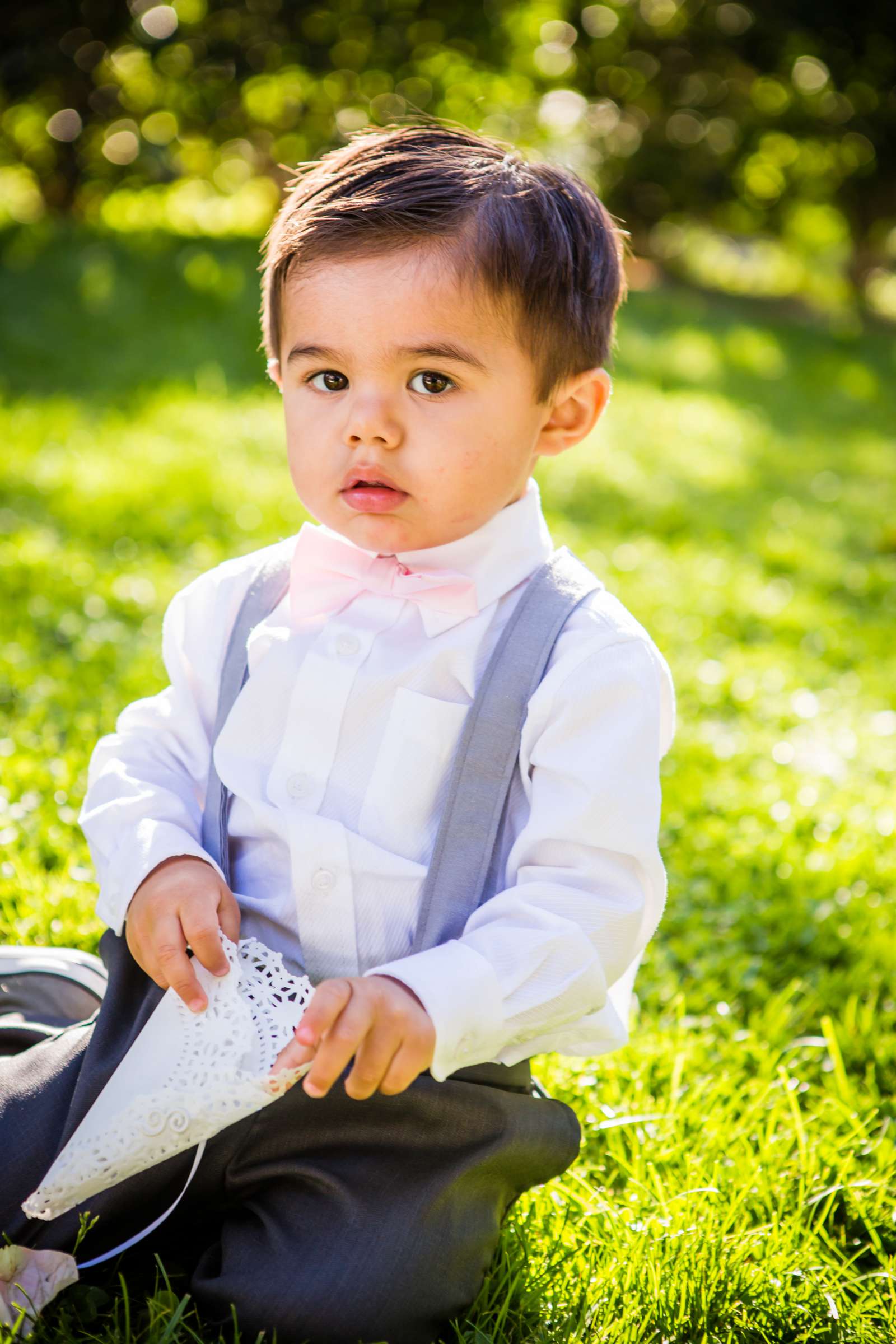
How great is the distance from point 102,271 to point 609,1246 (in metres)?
→ 6.80

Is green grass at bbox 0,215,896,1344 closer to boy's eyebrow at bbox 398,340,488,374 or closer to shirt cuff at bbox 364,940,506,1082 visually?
shirt cuff at bbox 364,940,506,1082

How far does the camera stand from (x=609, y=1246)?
157cm

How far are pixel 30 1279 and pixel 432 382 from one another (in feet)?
3.70

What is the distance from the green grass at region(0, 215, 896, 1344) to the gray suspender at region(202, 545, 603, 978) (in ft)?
1.51

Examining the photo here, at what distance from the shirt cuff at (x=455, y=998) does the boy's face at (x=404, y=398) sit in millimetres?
520

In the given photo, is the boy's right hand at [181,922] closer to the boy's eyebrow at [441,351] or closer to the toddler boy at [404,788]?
the toddler boy at [404,788]

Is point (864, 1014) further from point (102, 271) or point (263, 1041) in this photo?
point (102, 271)

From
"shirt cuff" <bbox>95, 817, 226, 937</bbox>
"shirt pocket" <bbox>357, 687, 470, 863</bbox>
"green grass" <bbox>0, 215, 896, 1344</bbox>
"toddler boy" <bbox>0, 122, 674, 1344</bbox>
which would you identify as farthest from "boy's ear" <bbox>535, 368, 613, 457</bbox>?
"green grass" <bbox>0, 215, 896, 1344</bbox>

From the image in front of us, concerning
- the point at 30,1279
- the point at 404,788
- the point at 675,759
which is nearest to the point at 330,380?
the point at 404,788

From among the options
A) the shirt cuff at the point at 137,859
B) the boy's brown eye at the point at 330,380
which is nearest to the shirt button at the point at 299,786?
the shirt cuff at the point at 137,859

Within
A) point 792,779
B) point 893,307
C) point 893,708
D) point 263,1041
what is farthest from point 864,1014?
point 893,307

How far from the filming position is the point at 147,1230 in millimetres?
1425

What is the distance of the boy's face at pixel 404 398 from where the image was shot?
144 centimetres

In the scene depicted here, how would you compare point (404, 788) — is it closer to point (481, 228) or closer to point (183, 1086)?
point (183, 1086)
